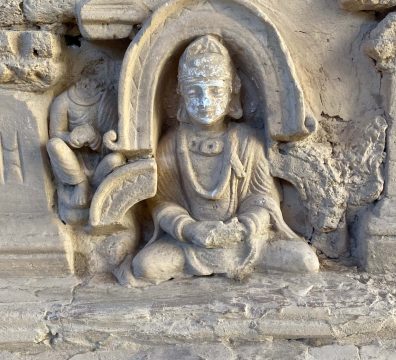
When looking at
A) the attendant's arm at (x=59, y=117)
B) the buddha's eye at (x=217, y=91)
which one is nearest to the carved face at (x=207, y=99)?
the buddha's eye at (x=217, y=91)

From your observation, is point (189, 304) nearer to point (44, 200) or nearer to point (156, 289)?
point (156, 289)

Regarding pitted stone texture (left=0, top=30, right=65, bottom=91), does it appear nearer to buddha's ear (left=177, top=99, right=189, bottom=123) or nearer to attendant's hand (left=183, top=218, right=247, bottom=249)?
buddha's ear (left=177, top=99, right=189, bottom=123)

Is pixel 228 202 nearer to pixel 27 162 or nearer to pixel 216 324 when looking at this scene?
pixel 216 324

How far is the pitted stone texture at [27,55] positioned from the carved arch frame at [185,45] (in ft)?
1.39

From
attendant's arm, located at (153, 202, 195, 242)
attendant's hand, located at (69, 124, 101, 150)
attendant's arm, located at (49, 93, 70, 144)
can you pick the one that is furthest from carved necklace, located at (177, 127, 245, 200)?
attendant's arm, located at (49, 93, 70, 144)

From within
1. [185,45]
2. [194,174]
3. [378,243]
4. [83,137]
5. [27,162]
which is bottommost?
[378,243]

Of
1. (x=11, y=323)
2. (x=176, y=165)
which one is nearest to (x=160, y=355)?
(x=11, y=323)

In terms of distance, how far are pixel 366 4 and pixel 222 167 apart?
1.16m

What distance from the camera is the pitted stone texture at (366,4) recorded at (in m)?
2.71

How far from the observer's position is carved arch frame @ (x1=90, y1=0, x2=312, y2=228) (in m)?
2.78

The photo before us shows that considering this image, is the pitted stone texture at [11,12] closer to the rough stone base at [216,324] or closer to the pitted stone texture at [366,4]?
the rough stone base at [216,324]

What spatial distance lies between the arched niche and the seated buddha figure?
0.32 feet

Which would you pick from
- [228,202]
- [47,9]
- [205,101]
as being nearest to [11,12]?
[47,9]

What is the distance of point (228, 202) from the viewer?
118 inches
